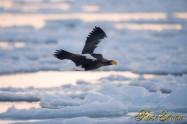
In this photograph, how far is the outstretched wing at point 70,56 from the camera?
28.7 feet

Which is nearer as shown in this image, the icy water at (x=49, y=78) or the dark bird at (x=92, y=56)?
the dark bird at (x=92, y=56)

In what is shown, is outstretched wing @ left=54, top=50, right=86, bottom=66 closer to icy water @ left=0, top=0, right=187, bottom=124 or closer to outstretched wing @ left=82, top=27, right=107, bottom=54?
icy water @ left=0, top=0, right=187, bottom=124

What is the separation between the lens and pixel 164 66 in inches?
501

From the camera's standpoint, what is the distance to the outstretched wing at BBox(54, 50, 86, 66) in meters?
8.75

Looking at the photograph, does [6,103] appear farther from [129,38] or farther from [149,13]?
[149,13]

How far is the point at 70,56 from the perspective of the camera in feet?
28.8

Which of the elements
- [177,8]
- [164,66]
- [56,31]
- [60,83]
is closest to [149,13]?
[177,8]
